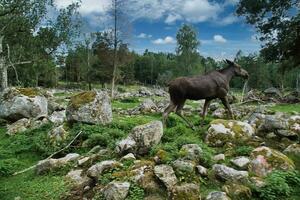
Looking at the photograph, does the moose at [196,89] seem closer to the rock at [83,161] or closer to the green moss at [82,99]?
the green moss at [82,99]

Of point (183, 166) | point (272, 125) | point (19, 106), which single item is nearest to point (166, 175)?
point (183, 166)

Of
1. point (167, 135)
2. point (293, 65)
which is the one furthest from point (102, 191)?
point (293, 65)

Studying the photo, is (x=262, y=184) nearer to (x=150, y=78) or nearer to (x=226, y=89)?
(x=226, y=89)

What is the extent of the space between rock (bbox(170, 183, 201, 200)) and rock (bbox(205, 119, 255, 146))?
3.21 metres

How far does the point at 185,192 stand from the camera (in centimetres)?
782

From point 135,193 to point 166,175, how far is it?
2.72 ft

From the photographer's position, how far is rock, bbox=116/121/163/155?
10.1 m

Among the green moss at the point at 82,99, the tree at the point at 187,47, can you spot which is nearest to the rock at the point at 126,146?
the green moss at the point at 82,99

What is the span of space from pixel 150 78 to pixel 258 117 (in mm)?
98661

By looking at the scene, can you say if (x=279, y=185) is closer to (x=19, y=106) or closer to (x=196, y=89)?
(x=196, y=89)

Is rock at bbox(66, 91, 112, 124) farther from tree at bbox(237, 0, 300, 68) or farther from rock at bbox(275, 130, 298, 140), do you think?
tree at bbox(237, 0, 300, 68)

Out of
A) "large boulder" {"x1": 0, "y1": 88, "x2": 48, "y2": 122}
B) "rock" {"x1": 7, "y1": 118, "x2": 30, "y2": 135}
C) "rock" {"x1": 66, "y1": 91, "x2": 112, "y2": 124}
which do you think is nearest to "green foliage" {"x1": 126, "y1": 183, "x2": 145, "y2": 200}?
"rock" {"x1": 66, "y1": 91, "x2": 112, "y2": 124}

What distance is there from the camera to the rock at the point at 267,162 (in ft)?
28.6

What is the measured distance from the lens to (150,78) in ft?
366
